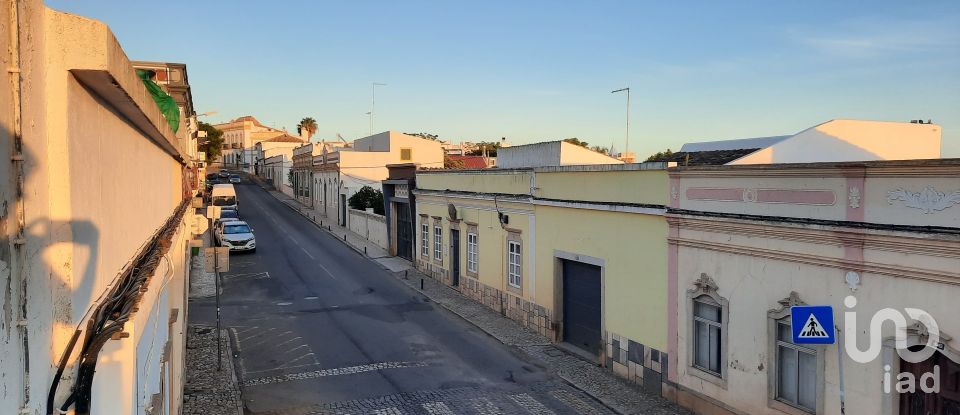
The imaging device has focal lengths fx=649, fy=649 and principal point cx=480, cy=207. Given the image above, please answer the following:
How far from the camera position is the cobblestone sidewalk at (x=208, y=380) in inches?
484

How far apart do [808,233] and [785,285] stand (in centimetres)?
99

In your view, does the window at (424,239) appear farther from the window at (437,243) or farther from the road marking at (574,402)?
the road marking at (574,402)

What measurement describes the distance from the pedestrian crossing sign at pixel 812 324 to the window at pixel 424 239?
63.3ft

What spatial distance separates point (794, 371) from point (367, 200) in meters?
30.9

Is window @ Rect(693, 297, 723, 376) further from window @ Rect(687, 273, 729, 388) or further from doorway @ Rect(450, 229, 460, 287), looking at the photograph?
doorway @ Rect(450, 229, 460, 287)

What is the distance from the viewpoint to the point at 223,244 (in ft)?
100.0

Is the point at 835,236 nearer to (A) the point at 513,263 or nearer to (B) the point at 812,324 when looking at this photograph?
(B) the point at 812,324

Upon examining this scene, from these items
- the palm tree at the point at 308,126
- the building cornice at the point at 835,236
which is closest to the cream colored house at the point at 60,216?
the building cornice at the point at 835,236

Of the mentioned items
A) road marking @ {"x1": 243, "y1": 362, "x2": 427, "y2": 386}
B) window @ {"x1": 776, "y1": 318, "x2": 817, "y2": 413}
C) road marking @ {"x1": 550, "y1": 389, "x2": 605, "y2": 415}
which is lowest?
road marking @ {"x1": 550, "y1": 389, "x2": 605, "y2": 415}

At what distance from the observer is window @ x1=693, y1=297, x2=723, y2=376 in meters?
12.1

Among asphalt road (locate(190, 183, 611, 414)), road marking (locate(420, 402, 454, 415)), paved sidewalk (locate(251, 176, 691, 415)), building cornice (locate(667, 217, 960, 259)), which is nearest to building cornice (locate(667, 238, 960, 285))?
building cornice (locate(667, 217, 960, 259))

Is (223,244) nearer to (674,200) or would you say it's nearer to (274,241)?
(274,241)

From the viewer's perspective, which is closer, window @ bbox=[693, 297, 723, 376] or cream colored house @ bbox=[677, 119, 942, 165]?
window @ bbox=[693, 297, 723, 376]

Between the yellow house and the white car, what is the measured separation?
11417 millimetres
